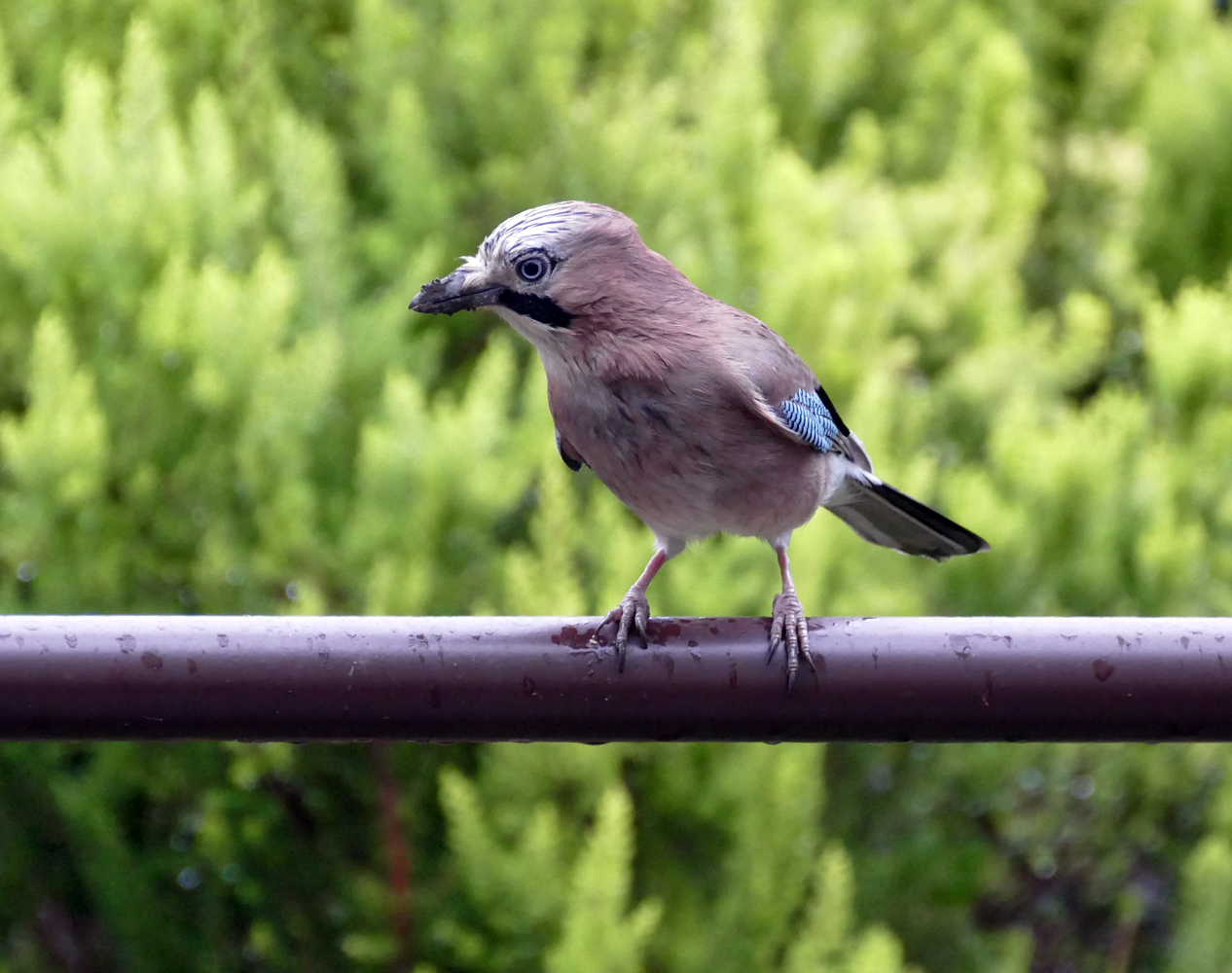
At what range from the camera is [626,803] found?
8.24 ft

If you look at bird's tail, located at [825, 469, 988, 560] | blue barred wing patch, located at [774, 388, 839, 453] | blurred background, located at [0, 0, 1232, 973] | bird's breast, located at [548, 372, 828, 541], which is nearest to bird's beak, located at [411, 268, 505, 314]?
bird's breast, located at [548, 372, 828, 541]

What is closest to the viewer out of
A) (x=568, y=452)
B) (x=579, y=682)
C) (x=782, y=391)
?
(x=579, y=682)

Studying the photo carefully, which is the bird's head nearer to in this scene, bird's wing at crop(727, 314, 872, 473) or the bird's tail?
bird's wing at crop(727, 314, 872, 473)

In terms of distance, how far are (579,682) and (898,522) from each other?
3.47ft

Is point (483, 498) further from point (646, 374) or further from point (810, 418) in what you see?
point (646, 374)

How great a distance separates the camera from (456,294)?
68.1 inches

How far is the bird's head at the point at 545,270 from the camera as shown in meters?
1.75

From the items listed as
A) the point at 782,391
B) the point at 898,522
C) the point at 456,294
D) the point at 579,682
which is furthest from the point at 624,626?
the point at 898,522

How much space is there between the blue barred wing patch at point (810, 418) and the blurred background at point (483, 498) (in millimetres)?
588

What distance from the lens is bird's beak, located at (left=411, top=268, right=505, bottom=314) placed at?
1.70m

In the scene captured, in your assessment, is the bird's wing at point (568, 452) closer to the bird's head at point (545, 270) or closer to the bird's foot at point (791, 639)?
the bird's head at point (545, 270)

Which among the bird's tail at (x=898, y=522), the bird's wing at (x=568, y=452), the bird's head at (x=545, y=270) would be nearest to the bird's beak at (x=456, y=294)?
the bird's head at (x=545, y=270)

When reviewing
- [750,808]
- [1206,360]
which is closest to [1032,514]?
[1206,360]

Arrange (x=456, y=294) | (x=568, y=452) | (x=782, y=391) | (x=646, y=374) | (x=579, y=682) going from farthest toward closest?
(x=568, y=452) → (x=782, y=391) → (x=646, y=374) → (x=456, y=294) → (x=579, y=682)
